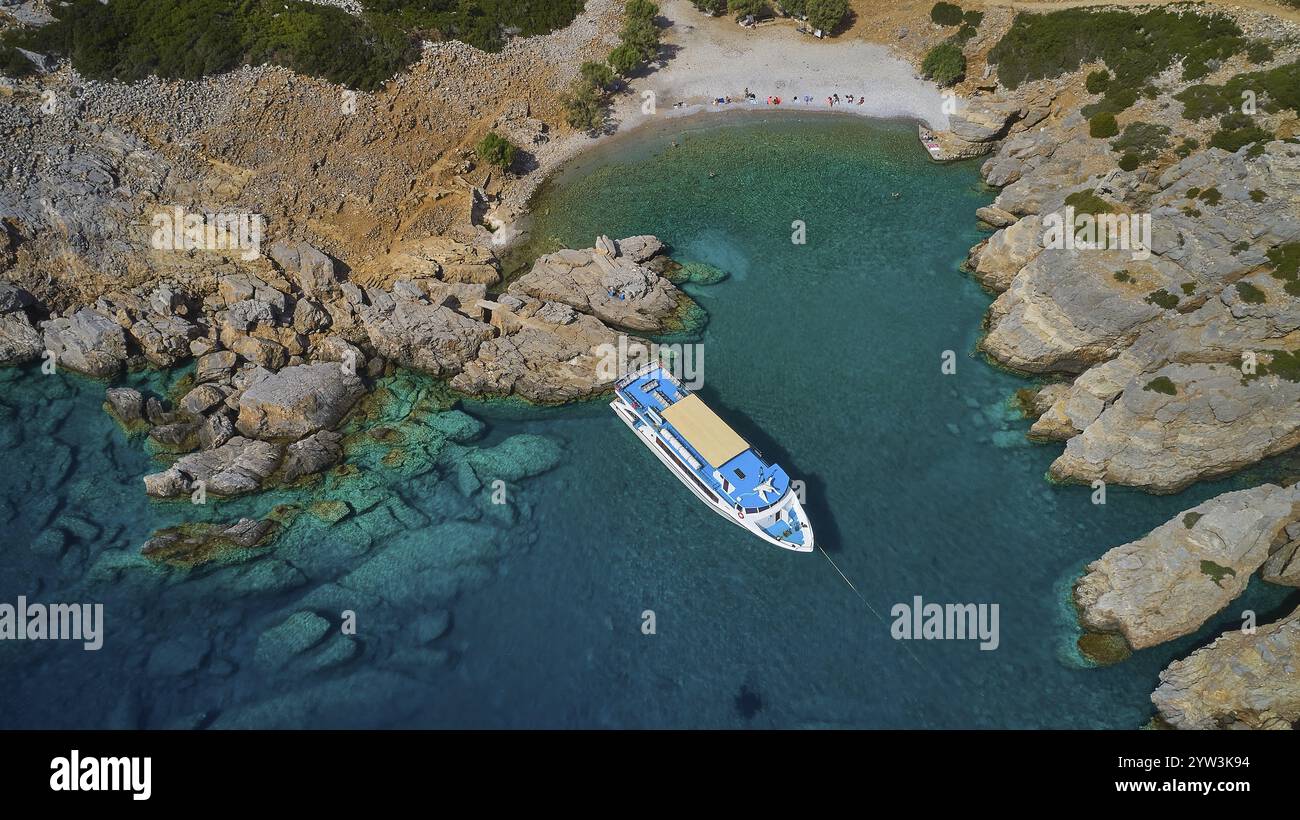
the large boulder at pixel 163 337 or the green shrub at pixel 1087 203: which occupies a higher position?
the green shrub at pixel 1087 203

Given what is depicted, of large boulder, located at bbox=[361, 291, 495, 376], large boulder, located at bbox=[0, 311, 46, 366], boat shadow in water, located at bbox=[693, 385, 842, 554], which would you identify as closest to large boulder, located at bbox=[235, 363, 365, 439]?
large boulder, located at bbox=[361, 291, 495, 376]

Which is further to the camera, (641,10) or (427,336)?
(641,10)

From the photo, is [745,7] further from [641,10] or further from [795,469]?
[795,469]

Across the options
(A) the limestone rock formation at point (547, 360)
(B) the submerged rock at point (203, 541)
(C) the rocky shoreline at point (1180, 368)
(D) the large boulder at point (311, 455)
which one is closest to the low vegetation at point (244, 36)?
(A) the limestone rock formation at point (547, 360)

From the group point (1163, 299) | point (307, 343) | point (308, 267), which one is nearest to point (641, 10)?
point (308, 267)

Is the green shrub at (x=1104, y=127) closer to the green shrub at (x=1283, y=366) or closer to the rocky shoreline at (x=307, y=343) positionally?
the green shrub at (x=1283, y=366)

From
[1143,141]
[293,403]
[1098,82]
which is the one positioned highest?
[1098,82]

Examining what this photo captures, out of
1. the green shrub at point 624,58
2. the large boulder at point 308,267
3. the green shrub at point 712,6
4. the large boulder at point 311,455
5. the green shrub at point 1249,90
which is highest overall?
the green shrub at point 712,6
